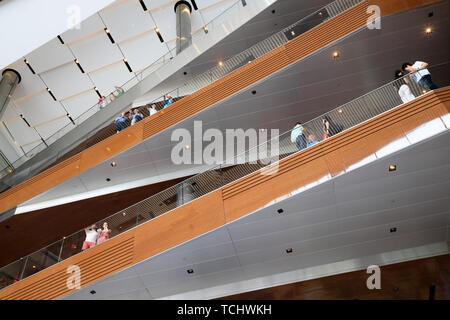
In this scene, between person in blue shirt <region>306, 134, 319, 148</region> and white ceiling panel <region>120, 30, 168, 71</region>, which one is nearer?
person in blue shirt <region>306, 134, 319, 148</region>

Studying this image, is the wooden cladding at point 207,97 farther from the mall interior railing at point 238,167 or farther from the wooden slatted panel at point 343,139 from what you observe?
the wooden slatted panel at point 343,139

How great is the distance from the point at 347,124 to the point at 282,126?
12.8 feet

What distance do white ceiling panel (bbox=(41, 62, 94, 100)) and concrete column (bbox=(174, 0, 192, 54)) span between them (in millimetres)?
6128

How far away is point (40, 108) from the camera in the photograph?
20922 millimetres

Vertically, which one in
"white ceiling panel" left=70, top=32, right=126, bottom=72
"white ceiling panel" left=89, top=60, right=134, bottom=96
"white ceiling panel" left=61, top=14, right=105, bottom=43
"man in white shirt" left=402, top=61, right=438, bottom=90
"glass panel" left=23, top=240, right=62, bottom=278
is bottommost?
"glass panel" left=23, top=240, right=62, bottom=278

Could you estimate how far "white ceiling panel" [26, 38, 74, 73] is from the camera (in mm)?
19141

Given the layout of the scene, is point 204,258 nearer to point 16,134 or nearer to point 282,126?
point 282,126

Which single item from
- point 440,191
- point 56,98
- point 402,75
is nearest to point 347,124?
point 402,75

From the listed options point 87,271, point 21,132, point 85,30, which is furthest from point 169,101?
point 21,132

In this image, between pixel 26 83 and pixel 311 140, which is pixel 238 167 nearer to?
pixel 311 140

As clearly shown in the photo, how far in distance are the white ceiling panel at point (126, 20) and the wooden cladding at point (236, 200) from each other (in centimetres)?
1307

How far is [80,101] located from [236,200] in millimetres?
15479

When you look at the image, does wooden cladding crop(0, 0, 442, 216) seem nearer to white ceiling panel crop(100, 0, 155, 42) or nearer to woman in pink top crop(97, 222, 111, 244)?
woman in pink top crop(97, 222, 111, 244)

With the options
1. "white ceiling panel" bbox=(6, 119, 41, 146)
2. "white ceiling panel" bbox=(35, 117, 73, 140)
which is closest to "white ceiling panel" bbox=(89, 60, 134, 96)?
"white ceiling panel" bbox=(35, 117, 73, 140)
